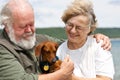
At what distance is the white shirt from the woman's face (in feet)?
0.44

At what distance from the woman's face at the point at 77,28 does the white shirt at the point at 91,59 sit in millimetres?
136

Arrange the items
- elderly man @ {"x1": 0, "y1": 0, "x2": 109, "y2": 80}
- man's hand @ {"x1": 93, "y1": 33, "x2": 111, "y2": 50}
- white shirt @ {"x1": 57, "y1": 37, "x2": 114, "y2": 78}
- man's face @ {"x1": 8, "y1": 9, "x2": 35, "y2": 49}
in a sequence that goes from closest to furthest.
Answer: elderly man @ {"x1": 0, "y1": 0, "x2": 109, "y2": 80} → man's face @ {"x1": 8, "y1": 9, "x2": 35, "y2": 49} → white shirt @ {"x1": 57, "y1": 37, "x2": 114, "y2": 78} → man's hand @ {"x1": 93, "y1": 33, "x2": 111, "y2": 50}

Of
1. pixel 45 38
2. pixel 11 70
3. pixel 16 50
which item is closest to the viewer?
pixel 11 70

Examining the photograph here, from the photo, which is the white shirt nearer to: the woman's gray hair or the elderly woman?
the elderly woman

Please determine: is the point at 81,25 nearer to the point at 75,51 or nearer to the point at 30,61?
the point at 75,51

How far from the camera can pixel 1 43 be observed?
5.16 m

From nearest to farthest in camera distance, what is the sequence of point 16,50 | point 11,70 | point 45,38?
point 11,70 → point 16,50 → point 45,38

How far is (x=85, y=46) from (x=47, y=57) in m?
0.46

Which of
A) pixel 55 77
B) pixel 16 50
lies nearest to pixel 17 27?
pixel 16 50

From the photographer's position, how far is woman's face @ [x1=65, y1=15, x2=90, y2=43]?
5590 millimetres

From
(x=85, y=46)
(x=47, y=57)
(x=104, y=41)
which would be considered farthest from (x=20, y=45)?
(x=104, y=41)

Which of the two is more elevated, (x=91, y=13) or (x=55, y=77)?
(x=91, y=13)

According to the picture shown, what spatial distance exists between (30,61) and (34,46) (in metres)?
0.40

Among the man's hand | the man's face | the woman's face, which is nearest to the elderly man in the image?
the man's face
